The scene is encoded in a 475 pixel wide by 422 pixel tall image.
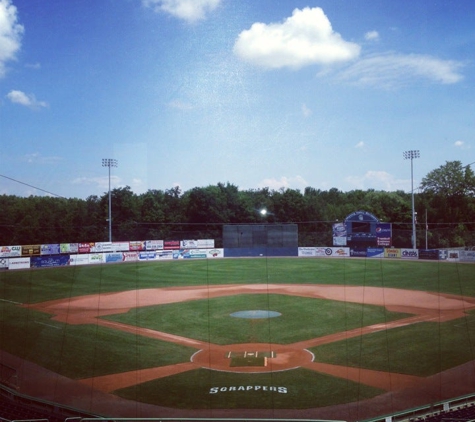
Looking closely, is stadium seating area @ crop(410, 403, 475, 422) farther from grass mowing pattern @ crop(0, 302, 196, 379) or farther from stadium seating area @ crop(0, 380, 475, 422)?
grass mowing pattern @ crop(0, 302, 196, 379)

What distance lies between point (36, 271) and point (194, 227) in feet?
101

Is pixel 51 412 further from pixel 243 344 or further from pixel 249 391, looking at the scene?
pixel 243 344

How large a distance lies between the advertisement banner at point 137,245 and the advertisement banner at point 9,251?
1516 centimetres

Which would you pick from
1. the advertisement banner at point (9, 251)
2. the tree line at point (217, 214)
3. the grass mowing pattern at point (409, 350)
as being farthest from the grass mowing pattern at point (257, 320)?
the tree line at point (217, 214)

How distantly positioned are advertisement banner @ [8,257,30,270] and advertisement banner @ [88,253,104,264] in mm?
Result: 8176

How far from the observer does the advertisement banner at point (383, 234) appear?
2279 inches

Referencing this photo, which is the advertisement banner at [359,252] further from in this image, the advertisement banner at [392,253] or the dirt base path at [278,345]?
the dirt base path at [278,345]

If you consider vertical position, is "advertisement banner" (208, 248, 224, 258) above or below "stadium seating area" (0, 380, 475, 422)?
above

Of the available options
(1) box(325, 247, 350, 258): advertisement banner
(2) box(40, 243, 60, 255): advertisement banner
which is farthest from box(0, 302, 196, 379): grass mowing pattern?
(1) box(325, 247, 350, 258): advertisement banner

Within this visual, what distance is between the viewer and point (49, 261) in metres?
54.1

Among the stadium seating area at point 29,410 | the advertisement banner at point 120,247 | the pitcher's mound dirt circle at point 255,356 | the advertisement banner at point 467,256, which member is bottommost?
the pitcher's mound dirt circle at point 255,356

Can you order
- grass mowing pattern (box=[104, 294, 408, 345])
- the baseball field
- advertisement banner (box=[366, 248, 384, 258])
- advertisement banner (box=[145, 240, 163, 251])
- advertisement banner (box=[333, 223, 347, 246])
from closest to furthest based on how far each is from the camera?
the baseball field
grass mowing pattern (box=[104, 294, 408, 345])
advertisement banner (box=[366, 248, 384, 258])
advertisement banner (box=[333, 223, 347, 246])
advertisement banner (box=[145, 240, 163, 251])

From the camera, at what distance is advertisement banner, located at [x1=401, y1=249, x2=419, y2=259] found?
59.3 meters

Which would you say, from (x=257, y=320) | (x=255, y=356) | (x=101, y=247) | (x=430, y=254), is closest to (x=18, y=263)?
(x=101, y=247)
